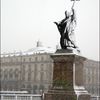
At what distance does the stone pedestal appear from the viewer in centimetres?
1493

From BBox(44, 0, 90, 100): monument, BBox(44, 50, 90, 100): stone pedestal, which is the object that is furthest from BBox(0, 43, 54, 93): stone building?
BBox(44, 50, 90, 100): stone pedestal

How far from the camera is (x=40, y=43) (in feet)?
311

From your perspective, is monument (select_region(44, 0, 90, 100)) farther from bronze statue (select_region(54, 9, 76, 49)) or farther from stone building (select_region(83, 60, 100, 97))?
stone building (select_region(83, 60, 100, 97))

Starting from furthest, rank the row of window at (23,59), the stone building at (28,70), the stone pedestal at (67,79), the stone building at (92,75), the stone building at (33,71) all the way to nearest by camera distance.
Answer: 1. the row of window at (23,59)
2. the stone building at (28,70)
3. the stone building at (33,71)
4. the stone building at (92,75)
5. the stone pedestal at (67,79)

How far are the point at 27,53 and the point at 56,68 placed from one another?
77236mm

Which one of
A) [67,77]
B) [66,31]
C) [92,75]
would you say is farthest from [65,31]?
[92,75]

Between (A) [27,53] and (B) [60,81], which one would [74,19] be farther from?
(A) [27,53]

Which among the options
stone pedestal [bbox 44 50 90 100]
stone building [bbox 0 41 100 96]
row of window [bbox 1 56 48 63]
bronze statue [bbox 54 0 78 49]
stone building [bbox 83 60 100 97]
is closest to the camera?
stone pedestal [bbox 44 50 90 100]

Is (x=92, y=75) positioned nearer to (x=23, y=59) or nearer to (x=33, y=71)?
(x=33, y=71)

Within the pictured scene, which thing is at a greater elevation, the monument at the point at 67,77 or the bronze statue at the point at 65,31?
the bronze statue at the point at 65,31

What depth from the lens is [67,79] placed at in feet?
49.3

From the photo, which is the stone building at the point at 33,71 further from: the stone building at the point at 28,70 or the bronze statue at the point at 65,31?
the bronze statue at the point at 65,31

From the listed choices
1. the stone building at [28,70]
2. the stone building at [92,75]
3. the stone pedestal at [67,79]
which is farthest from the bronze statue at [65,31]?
the stone building at [28,70]

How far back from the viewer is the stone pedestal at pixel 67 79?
14930 mm
